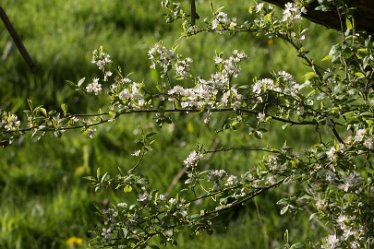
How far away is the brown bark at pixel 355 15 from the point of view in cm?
212

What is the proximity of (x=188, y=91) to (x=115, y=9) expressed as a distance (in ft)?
12.2

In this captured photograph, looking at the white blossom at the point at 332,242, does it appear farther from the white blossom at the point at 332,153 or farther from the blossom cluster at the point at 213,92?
the blossom cluster at the point at 213,92

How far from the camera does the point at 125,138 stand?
427 cm

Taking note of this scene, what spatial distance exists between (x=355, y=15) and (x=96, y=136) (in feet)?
7.50

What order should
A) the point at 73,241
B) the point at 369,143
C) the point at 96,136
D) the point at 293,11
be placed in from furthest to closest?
the point at 96,136, the point at 73,241, the point at 293,11, the point at 369,143

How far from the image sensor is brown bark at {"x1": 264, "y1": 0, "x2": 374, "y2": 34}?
6.96ft

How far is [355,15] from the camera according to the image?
7.12ft

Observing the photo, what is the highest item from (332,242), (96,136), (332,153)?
(332,153)

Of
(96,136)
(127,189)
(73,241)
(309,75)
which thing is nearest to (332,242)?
(309,75)

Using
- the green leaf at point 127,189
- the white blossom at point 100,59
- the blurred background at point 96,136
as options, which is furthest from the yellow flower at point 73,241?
the white blossom at point 100,59

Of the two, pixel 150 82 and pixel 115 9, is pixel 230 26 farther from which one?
pixel 115 9

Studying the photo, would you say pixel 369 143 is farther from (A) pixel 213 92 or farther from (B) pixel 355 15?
(B) pixel 355 15

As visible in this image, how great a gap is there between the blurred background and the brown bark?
65 centimetres

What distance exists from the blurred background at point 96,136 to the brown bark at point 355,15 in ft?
2.14
